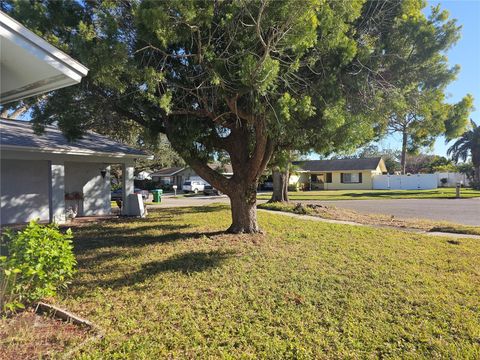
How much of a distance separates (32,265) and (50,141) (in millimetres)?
10773

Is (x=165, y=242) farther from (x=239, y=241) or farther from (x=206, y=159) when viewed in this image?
(x=206, y=159)

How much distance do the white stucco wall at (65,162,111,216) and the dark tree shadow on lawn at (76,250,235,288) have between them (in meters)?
9.53

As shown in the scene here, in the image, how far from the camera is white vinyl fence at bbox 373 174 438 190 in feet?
141

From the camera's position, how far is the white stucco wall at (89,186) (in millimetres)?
15438

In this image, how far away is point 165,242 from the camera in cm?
945

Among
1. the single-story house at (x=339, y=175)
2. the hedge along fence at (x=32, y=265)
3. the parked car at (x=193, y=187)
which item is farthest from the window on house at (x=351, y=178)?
the hedge along fence at (x=32, y=265)

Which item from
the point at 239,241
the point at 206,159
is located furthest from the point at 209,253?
the point at 206,159

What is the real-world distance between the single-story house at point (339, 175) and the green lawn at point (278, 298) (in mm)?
38508

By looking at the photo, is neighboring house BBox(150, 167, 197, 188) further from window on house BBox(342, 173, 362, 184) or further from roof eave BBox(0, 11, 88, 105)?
roof eave BBox(0, 11, 88, 105)

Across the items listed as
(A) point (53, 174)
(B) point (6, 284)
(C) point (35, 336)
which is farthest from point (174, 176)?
(C) point (35, 336)

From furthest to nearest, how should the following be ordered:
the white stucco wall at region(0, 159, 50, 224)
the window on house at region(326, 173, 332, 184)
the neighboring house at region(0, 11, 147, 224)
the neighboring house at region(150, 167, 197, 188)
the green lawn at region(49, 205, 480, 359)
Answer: the neighboring house at region(150, 167, 197, 188)
the window on house at region(326, 173, 332, 184)
the white stucco wall at region(0, 159, 50, 224)
the neighboring house at region(0, 11, 147, 224)
the green lawn at region(49, 205, 480, 359)

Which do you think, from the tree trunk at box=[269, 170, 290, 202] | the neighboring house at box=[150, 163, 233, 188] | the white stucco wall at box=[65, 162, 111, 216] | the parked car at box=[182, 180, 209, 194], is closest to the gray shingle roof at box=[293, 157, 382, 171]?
the parked car at box=[182, 180, 209, 194]

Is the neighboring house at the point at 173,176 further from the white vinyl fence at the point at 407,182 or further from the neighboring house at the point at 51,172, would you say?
the neighboring house at the point at 51,172

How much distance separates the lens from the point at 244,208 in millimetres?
10203
